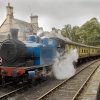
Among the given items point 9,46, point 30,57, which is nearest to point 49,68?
point 30,57

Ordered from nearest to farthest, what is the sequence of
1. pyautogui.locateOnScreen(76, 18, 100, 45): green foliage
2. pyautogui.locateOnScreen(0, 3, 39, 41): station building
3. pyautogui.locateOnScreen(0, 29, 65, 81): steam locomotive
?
pyautogui.locateOnScreen(0, 29, 65, 81): steam locomotive → pyautogui.locateOnScreen(0, 3, 39, 41): station building → pyautogui.locateOnScreen(76, 18, 100, 45): green foliage

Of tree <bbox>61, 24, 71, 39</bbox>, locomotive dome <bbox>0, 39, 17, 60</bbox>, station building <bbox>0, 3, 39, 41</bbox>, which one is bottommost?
locomotive dome <bbox>0, 39, 17, 60</bbox>

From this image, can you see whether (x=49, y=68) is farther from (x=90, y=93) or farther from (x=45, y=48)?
(x=90, y=93)

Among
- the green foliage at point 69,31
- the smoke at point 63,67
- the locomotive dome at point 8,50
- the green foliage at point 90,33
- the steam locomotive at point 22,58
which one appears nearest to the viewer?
the steam locomotive at point 22,58

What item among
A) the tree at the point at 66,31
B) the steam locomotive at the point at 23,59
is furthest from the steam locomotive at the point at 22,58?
the tree at the point at 66,31

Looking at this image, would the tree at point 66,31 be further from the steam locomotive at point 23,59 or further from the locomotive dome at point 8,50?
the locomotive dome at point 8,50

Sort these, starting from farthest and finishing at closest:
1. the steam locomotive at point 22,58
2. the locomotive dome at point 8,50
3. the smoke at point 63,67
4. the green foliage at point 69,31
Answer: the green foliage at point 69,31
the smoke at point 63,67
the locomotive dome at point 8,50
the steam locomotive at point 22,58

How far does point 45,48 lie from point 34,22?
36658 mm

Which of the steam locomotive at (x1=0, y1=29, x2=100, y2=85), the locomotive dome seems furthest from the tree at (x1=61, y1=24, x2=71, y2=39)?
the locomotive dome

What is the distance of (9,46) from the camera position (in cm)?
1084

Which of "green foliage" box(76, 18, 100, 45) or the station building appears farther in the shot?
"green foliage" box(76, 18, 100, 45)

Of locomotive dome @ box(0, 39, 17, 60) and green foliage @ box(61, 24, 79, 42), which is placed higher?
green foliage @ box(61, 24, 79, 42)

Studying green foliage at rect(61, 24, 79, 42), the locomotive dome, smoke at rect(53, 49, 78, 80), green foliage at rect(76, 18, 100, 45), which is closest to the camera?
the locomotive dome

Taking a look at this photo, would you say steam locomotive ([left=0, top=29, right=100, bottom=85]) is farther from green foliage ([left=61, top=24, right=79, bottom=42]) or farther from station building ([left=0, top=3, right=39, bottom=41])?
green foliage ([left=61, top=24, right=79, bottom=42])
